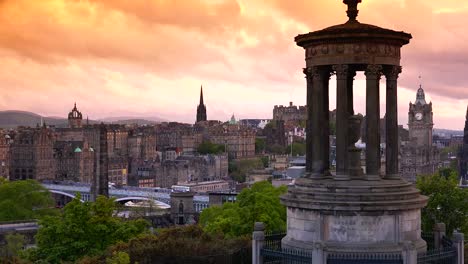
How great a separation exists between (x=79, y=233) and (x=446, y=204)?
16699 millimetres

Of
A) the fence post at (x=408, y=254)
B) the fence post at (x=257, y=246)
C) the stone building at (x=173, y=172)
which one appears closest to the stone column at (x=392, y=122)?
the fence post at (x=408, y=254)

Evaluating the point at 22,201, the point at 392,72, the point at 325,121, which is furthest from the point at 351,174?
the point at 22,201

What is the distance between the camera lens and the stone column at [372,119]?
74.1ft

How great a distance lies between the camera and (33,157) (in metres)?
179

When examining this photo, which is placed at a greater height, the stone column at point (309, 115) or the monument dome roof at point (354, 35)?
the monument dome roof at point (354, 35)

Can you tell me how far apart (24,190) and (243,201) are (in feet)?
149

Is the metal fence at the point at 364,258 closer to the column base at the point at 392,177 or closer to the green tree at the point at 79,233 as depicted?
the column base at the point at 392,177

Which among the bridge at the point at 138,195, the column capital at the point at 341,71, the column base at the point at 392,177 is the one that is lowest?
the bridge at the point at 138,195

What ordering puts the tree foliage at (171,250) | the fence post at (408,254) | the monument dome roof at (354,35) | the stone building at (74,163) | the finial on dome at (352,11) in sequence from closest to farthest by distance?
the fence post at (408,254) → the monument dome roof at (354,35) → the finial on dome at (352,11) → the tree foliage at (171,250) → the stone building at (74,163)

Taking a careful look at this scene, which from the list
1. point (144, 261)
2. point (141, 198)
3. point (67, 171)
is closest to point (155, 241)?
point (144, 261)

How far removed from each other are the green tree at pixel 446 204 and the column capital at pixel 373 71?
19472 millimetres

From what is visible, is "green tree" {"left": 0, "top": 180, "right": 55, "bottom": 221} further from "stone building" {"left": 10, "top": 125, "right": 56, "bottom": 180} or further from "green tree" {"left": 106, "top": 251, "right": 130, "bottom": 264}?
"stone building" {"left": 10, "top": 125, "right": 56, "bottom": 180}

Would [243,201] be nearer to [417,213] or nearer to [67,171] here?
[417,213]

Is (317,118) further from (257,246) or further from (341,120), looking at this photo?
(257,246)
